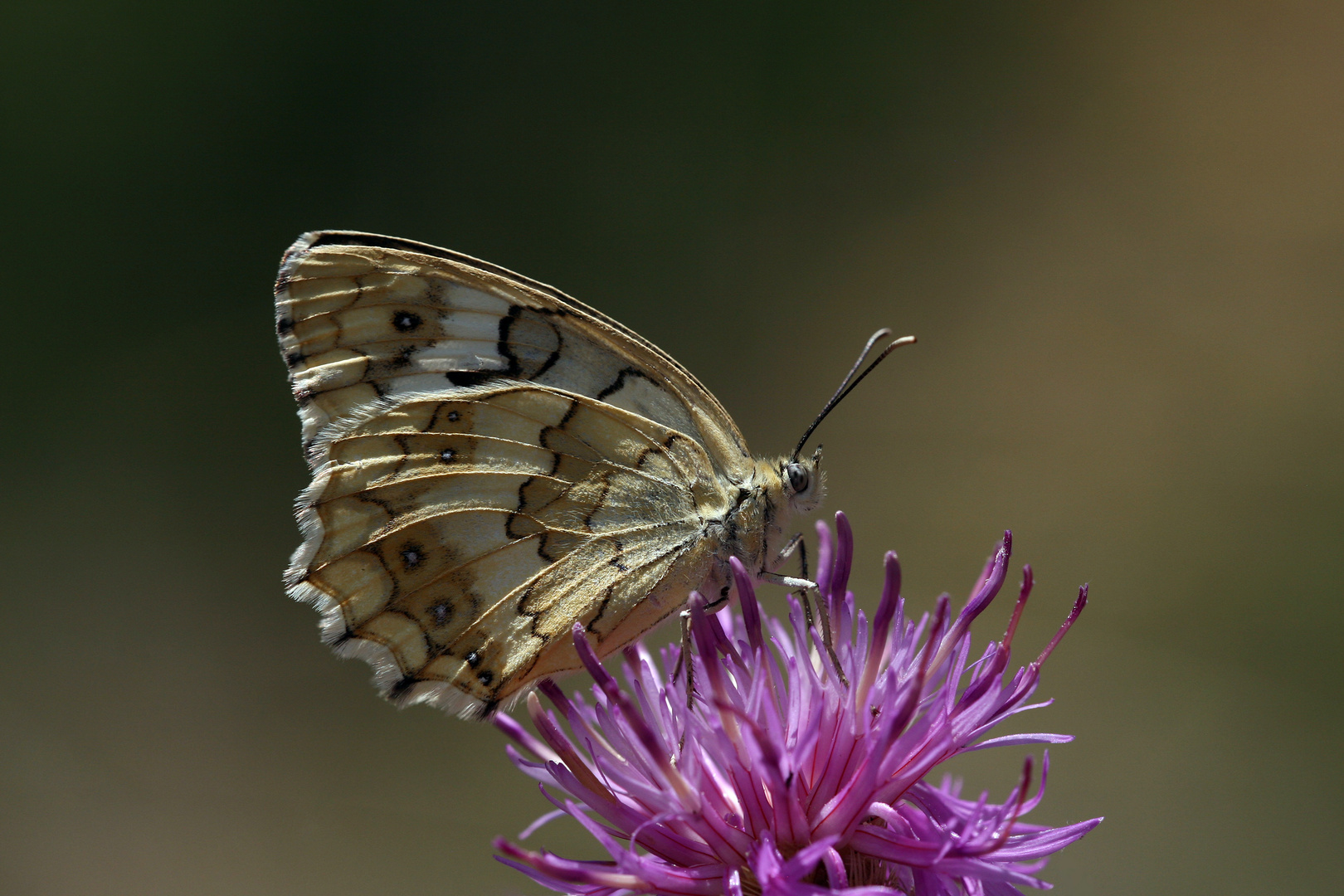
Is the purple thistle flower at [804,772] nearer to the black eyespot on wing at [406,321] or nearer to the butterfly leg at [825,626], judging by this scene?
the butterfly leg at [825,626]

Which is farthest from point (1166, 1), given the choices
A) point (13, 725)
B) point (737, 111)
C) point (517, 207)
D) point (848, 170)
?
point (13, 725)

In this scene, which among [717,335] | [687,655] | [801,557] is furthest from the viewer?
[717,335]

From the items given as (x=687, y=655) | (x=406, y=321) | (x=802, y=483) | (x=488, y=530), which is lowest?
(x=687, y=655)

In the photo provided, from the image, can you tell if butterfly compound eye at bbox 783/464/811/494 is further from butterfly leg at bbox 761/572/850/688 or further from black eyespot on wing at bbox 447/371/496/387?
black eyespot on wing at bbox 447/371/496/387

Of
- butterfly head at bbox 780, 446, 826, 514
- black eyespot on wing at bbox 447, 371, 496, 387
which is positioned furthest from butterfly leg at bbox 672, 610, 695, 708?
black eyespot on wing at bbox 447, 371, 496, 387

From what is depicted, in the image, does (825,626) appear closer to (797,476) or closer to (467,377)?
(797,476)

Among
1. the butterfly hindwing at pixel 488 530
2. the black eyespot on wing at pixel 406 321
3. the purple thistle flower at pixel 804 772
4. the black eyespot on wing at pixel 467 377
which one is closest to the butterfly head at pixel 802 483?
the butterfly hindwing at pixel 488 530

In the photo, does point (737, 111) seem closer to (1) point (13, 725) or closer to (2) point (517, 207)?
(2) point (517, 207)

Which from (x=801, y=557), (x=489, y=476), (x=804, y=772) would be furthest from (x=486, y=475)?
(x=804, y=772)
